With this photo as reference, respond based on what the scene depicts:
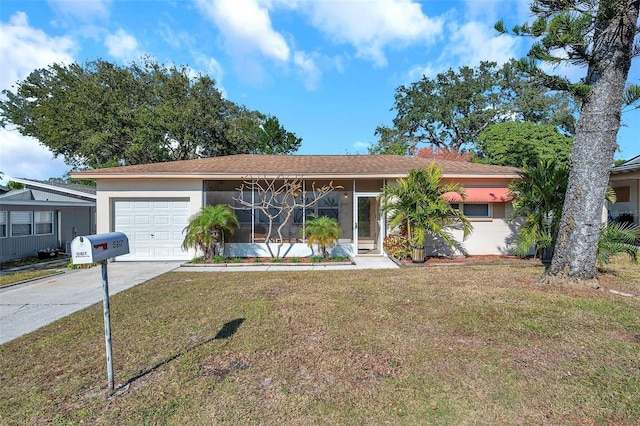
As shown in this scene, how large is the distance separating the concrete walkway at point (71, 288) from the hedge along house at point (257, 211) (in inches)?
43.9

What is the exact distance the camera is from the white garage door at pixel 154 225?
36.5 feet

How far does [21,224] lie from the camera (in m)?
12.9

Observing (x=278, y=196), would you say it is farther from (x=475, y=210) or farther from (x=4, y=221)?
(x=4, y=221)

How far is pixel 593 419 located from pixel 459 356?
128 cm

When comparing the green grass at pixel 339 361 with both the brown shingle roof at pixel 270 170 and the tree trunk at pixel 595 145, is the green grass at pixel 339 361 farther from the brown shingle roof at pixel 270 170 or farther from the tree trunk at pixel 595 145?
the brown shingle roof at pixel 270 170

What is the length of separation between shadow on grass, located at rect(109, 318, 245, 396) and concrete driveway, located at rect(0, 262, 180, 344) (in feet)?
8.73

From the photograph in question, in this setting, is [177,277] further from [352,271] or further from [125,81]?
[125,81]

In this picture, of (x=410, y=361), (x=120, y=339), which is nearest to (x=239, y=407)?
(x=410, y=361)

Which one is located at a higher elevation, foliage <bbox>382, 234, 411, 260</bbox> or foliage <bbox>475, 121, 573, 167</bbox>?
foliage <bbox>475, 121, 573, 167</bbox>

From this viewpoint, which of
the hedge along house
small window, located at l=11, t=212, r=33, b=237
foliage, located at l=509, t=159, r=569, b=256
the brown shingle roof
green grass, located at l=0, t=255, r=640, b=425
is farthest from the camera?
small window, located at l=11, t=212, r=33, b=237

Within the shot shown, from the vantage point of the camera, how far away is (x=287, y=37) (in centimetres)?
1393

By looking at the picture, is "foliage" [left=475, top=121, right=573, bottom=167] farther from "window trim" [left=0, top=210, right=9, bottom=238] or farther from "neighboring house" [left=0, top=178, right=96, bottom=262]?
"window trim" [left=0, top=210, right=9, bottom=238]

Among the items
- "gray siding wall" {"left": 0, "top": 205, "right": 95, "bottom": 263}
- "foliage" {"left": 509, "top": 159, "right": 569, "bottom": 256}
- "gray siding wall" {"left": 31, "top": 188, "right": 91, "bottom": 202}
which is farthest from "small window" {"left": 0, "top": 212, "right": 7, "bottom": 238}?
"foliage" {"left": 509, "top": 159, "right": 569, "bottom": 256}

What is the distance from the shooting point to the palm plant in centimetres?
995
